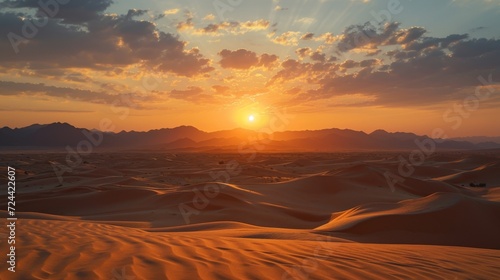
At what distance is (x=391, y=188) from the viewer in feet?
61.9

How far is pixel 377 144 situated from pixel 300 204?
16421 cm

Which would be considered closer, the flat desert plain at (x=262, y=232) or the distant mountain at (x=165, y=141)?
the flat desert plain at (x=262, y=232)

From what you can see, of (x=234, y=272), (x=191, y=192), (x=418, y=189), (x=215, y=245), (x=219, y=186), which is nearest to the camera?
(x=234, y=272)

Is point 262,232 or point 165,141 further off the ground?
point 165,141

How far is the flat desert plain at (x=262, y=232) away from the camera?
3.88 meters

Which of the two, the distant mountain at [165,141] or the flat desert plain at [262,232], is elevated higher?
the distant mountain at [165,141]

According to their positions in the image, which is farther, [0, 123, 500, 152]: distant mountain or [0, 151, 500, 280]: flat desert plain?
[0, 123, 500, 152]: distant mountain

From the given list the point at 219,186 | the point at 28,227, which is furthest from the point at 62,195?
the point at 28,227

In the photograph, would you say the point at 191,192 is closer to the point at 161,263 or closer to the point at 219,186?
the point at 219,186

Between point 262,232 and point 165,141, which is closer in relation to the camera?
point 262,232

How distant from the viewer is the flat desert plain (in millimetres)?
3885

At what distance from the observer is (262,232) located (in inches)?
298

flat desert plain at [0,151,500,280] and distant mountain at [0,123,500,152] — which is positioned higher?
distant mountain at [0,123,500,152]

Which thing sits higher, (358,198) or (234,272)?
(234,272)
